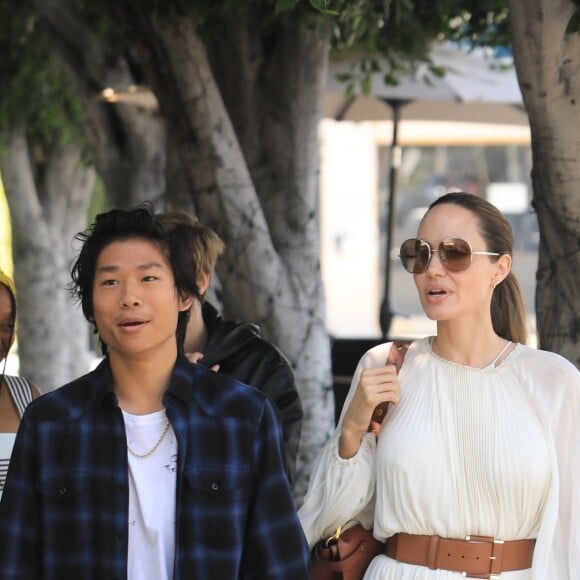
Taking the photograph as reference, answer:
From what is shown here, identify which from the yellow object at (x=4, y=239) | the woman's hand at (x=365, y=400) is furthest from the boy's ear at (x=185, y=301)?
the yellow object at (x=4, y=239)

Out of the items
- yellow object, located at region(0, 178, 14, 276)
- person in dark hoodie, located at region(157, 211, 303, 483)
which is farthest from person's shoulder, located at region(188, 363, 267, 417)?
yellow object, located at region(0, 178, 14, 276)

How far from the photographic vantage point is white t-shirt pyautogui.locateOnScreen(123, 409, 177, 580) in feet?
9.97

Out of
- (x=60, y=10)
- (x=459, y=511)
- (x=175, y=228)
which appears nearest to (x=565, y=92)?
(x=175, y=228)

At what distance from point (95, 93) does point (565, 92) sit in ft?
18.6

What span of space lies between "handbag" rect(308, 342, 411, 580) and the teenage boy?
50 centimetres

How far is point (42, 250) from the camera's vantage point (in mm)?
13227

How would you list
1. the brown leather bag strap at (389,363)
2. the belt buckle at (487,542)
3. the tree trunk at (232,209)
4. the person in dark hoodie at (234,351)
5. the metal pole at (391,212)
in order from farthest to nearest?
the metal pole at (391,212), the tree trunk at (232,209), the person in dark hoodie at (234,351), the brown leather bag strap at (389,363), the belt buckle at (487,542)

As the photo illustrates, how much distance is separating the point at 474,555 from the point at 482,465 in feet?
0.77

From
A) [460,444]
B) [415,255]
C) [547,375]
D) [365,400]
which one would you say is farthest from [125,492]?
[547,375]

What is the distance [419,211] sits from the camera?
1119 inches

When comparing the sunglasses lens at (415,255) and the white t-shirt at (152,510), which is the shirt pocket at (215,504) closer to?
the white t-shirt at (152,510)

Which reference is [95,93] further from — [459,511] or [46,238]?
[459,511]

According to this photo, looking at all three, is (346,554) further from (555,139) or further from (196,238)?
(555,139)

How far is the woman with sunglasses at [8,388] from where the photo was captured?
4.40 metres
